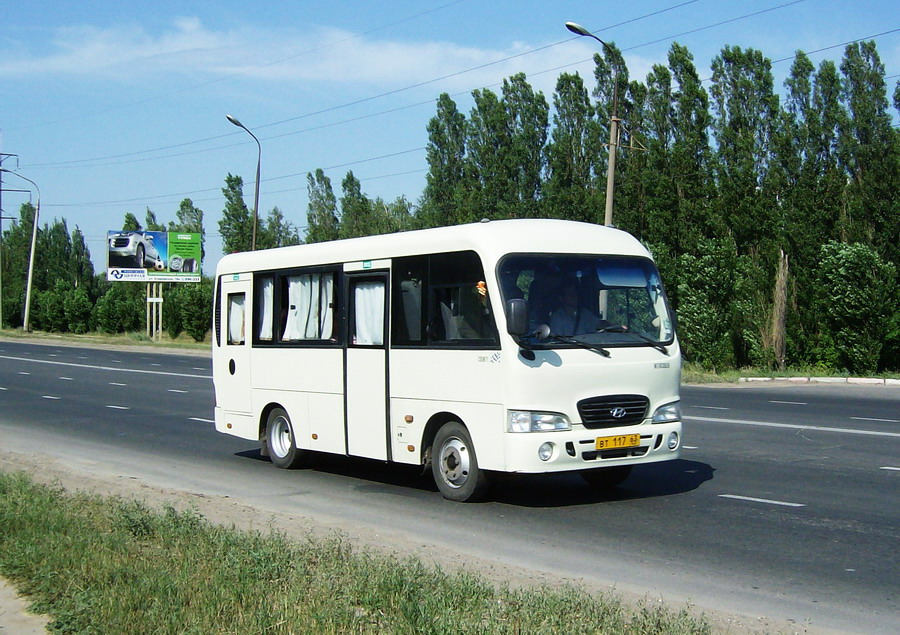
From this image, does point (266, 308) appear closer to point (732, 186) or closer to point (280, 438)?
point (280, 438)

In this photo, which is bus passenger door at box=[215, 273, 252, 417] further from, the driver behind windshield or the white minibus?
the driver behind windshield

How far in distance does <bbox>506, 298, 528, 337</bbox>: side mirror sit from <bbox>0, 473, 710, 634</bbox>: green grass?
275cm

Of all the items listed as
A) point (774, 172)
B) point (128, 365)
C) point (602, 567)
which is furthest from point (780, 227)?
point (602, 567)

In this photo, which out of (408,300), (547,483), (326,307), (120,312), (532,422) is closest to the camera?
(532,422)

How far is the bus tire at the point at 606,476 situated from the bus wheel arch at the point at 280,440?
12.7 ft

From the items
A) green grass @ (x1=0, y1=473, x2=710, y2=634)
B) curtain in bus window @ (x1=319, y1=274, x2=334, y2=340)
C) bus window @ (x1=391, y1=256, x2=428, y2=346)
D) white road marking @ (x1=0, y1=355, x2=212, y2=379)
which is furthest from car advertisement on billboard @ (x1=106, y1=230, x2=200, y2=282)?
green grass @ (x1=0, y1=473, x2=710, y2=634)

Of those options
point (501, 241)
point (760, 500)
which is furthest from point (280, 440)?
point (760, 500)

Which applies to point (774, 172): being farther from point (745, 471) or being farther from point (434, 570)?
point (434, 570)

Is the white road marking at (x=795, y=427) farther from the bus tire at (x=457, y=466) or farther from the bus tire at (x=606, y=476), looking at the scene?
the bus tire at (x=457, y=466)

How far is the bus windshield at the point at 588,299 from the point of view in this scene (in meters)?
10.6

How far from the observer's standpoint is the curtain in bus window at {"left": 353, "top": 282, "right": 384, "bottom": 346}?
12.1 meters

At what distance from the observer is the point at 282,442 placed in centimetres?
1405

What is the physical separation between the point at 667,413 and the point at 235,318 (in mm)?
6573

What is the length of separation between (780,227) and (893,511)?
29.6m
